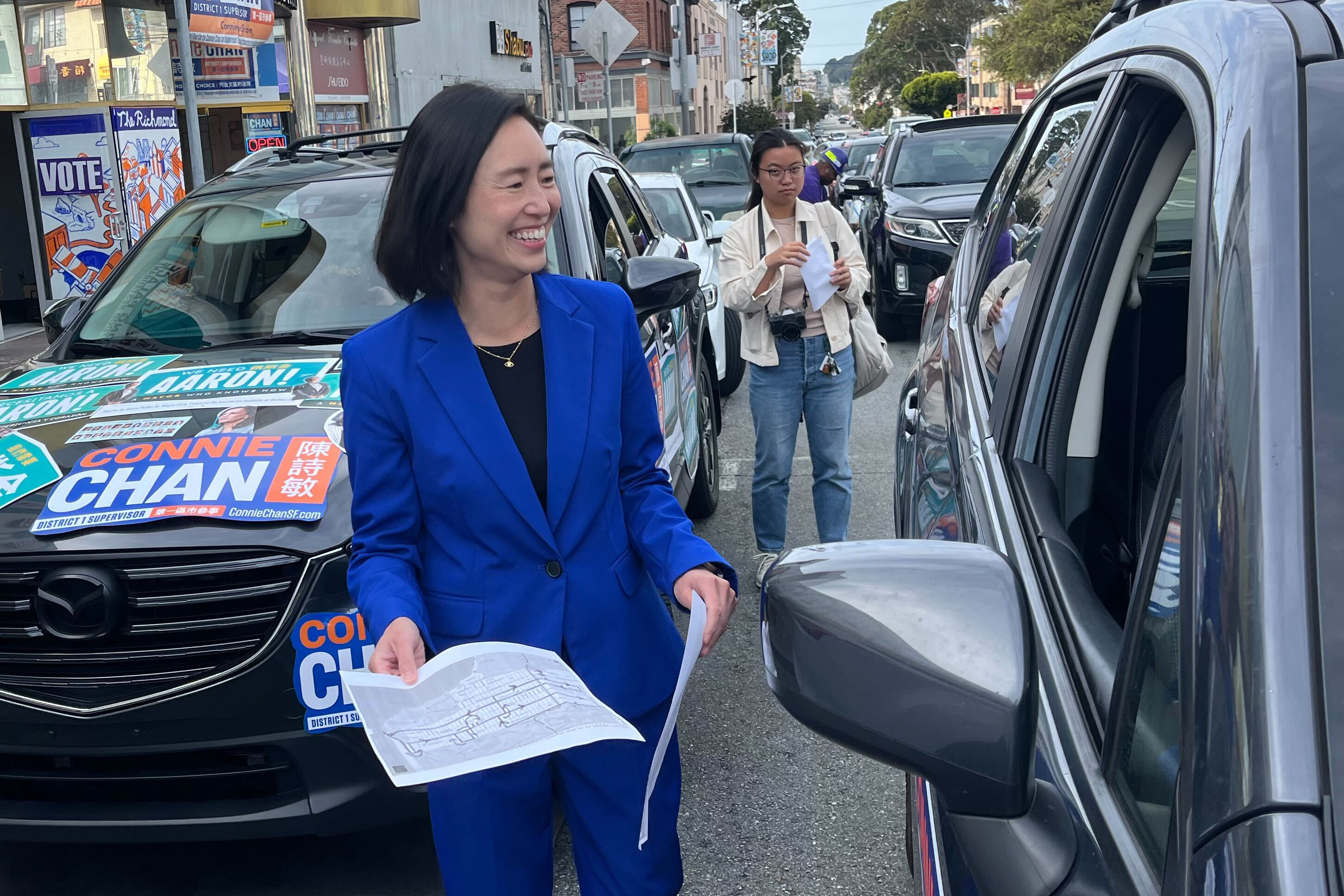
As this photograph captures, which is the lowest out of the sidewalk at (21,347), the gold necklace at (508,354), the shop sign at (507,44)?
the sidewalk at (21,347)

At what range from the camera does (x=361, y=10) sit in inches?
706

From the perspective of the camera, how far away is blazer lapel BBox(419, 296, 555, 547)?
6.79ft

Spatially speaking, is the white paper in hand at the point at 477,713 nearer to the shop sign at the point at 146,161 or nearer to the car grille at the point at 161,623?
the car grille at the point at 161,623

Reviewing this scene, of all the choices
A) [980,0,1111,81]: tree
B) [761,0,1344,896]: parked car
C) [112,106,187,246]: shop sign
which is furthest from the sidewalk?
[980,0,1111,81]: tree

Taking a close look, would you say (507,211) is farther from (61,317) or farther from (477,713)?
(61,317)

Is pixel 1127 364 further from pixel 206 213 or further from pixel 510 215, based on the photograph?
pixel 206 213

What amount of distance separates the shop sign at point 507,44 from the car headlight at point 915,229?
19957 mm

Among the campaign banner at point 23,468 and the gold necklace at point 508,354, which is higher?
the gold necklace at point 508,354

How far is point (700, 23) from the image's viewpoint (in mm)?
71312

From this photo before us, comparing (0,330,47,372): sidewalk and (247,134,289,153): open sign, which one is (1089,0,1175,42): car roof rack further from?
(247,134,289,153): open sign

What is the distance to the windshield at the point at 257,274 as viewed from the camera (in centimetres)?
389

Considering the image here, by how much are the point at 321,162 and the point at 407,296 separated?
2.51 metres

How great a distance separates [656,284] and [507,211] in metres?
1.91

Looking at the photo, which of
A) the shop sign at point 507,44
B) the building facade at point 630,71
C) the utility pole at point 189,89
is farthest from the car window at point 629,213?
the building facade at point 630,71
